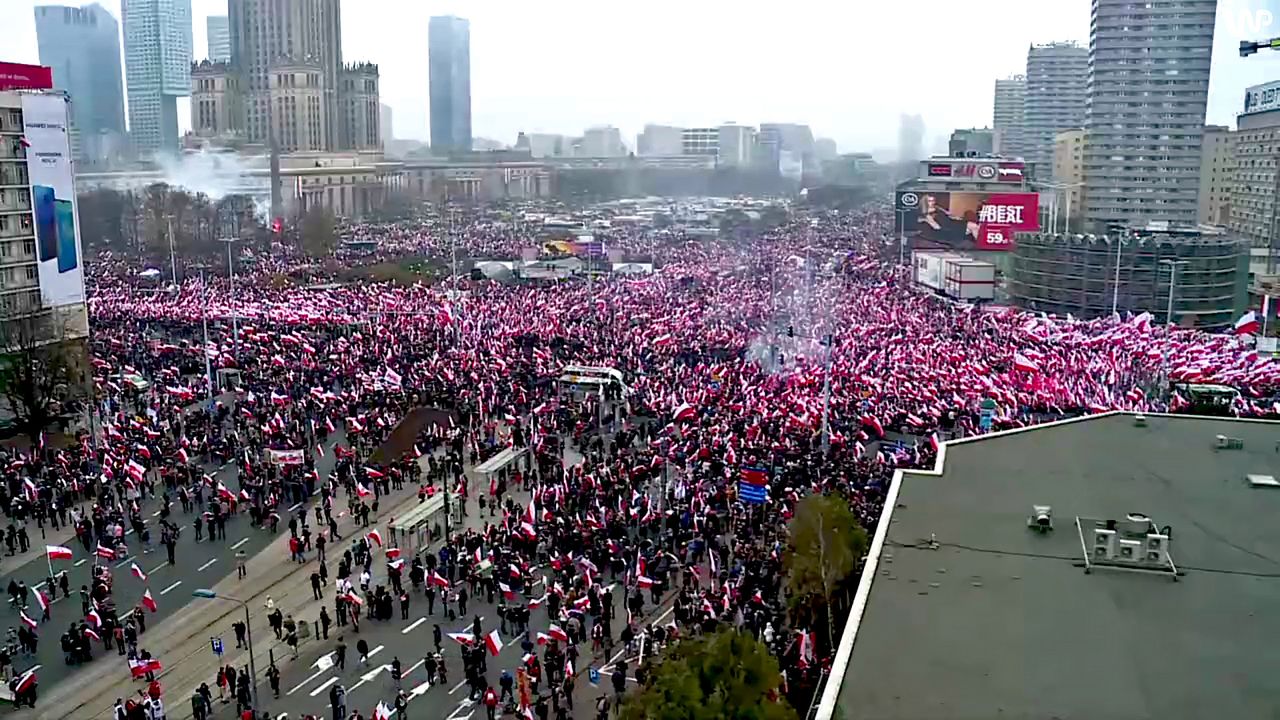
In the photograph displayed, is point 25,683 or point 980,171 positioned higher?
point 980,171

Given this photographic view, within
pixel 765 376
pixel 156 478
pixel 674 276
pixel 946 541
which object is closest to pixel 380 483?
pixel 156 478

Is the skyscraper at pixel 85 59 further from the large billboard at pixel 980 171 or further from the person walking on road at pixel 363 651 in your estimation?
the person walking on road at pixel 363 651

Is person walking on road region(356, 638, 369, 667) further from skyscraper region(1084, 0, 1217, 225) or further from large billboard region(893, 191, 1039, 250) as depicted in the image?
skyscraper region(1084, 0, 1217, 225)

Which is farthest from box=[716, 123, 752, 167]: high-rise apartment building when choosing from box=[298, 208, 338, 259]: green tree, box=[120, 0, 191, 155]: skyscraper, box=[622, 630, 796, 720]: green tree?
box=[622, 630, 796, 720]: green tree

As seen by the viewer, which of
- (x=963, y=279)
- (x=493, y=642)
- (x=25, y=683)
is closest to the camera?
(x=25, y=683)

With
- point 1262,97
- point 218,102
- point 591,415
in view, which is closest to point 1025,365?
point 591,415

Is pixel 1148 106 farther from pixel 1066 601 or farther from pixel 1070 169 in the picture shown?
pixel 1066 601

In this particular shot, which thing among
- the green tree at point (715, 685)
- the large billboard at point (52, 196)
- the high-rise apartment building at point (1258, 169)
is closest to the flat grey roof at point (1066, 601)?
the green tree at point (715, 685)
